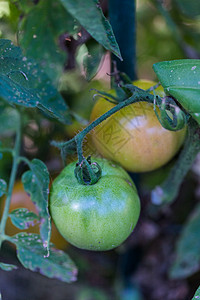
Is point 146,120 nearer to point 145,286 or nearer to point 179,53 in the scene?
point 179,53

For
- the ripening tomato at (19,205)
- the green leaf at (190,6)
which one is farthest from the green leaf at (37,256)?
the green leaf at (190,6)

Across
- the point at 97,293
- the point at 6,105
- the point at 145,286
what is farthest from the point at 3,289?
the point at 6,105

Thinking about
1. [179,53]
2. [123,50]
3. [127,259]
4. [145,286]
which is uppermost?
[123,50]

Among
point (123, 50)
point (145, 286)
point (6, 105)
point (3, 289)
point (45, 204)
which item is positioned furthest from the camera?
point (3, 289)

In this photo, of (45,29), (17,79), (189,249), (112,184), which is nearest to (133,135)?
(112,184)

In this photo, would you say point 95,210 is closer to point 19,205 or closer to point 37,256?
point 37,256

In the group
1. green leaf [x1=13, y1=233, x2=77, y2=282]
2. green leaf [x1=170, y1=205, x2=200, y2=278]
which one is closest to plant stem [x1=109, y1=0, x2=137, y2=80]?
green leaf [x1=13, y1=233, x2=77, y2=282]
